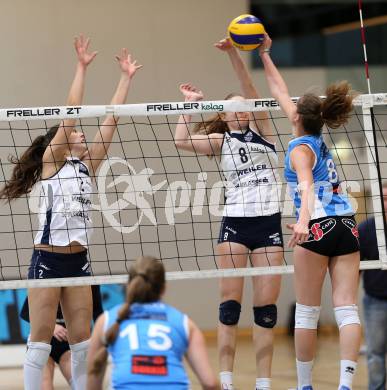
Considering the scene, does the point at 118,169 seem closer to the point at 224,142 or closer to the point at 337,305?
the point at 224,142

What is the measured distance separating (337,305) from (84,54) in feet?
7.65

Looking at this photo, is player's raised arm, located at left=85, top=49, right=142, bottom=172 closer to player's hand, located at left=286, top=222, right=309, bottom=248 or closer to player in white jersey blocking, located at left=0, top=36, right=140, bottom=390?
player in white jersey blocking, located at left=0, top=36, right=140, bottom=390

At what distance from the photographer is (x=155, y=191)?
7340 mm

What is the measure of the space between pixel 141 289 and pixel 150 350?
296 mm

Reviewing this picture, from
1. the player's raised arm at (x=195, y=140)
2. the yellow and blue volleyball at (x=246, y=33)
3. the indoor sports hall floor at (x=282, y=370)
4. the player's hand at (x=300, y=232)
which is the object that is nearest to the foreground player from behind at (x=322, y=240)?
the player's hand at (x=300, y=232)

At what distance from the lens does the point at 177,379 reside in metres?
4.30

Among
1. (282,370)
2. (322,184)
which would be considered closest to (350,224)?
(322,184)

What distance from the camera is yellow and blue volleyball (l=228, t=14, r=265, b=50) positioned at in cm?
630

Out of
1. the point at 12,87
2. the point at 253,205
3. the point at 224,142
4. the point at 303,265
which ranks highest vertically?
the point at 12,87

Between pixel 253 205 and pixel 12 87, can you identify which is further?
pixel 12 87

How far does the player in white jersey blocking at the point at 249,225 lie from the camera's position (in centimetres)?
641

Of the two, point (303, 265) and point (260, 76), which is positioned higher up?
point (260, 76)

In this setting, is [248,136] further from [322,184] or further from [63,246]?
[63,246]

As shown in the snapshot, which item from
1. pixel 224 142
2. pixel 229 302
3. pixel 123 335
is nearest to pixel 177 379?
pixel 123 335
